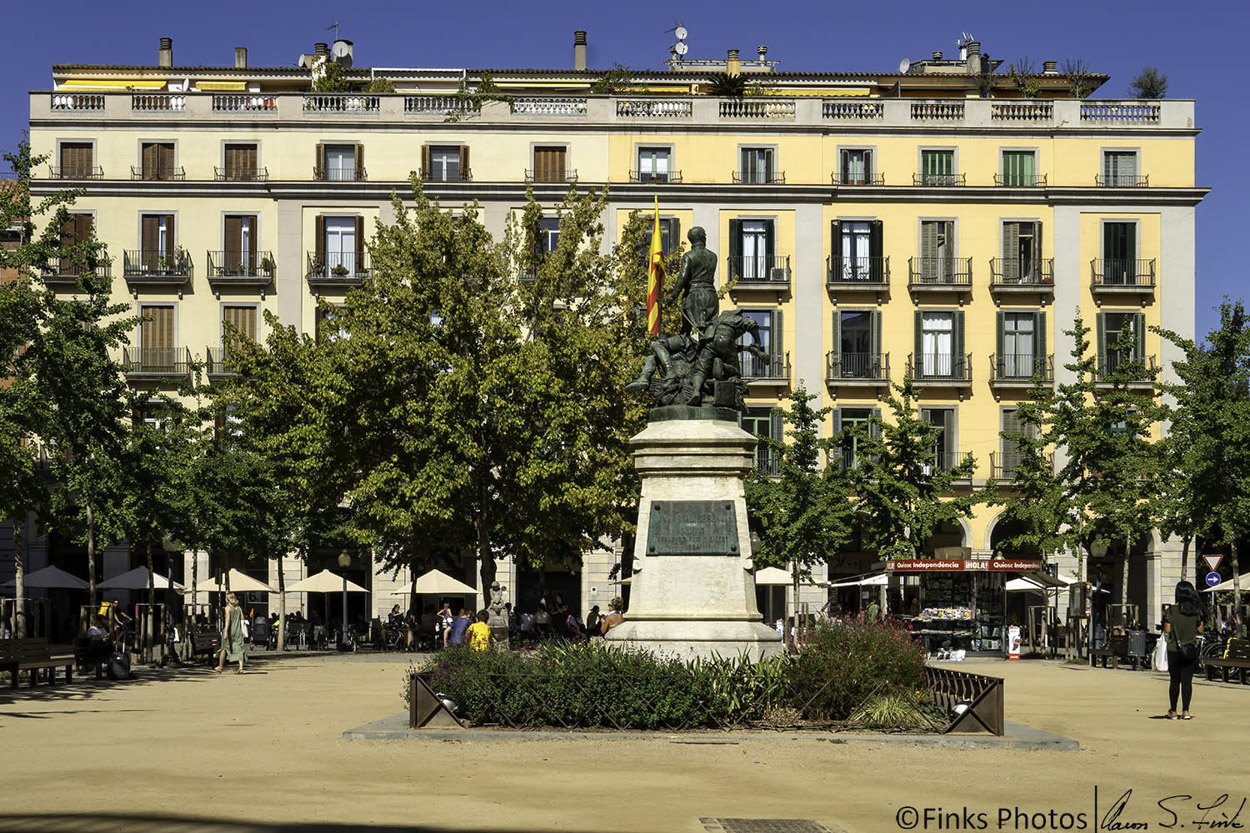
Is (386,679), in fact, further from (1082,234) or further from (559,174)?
(1082,234)

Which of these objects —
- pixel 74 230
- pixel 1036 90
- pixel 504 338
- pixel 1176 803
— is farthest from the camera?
pixel 1036 90

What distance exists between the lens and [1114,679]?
33.3 m

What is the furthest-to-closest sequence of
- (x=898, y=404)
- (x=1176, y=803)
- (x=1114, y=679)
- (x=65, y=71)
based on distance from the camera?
(x=65, y=71), (x=898, y=404), (x=1114, y=679), (x=1176, y=803)

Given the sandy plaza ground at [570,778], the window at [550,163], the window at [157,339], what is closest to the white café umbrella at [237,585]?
the window at [157,339]

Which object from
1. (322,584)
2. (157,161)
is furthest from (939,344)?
(157,161)

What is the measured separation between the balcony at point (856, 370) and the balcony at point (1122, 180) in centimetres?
995

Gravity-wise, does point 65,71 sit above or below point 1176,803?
above

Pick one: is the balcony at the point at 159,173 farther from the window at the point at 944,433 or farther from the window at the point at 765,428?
the window at the point at 944,433

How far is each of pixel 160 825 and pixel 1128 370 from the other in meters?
42.9

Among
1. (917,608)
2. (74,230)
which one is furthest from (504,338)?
(74,230)

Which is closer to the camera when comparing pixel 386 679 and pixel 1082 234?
pixel 386 679

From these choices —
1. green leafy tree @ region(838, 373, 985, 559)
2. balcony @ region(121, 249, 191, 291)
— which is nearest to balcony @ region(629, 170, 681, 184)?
green leafy tree @ region(838, 373, 985, 559)

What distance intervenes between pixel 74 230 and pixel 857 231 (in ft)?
91.8

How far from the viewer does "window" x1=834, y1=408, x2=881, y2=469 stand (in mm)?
53531
